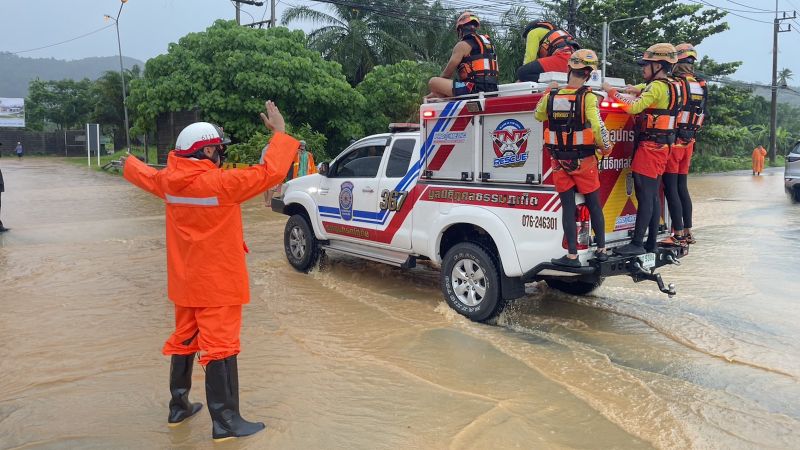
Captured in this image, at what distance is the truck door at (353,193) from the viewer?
7547 millimetres

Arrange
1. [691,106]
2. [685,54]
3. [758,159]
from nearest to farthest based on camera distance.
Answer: [691,106]
[685,54]
[758,159]

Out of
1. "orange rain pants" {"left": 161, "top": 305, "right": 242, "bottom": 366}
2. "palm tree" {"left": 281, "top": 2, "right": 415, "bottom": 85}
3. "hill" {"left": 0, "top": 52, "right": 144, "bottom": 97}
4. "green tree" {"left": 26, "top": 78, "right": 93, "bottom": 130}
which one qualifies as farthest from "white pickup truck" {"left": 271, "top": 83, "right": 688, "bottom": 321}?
"hill" {"left": 0, "top": 52, "right": 144, "bottom": 97}

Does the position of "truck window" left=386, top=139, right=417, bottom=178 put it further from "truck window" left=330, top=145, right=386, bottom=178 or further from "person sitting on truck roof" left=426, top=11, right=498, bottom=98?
"person sitting on truck roof" left=426, top=11, right=498, bottom=98

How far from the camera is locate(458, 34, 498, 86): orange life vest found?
23.9 ft

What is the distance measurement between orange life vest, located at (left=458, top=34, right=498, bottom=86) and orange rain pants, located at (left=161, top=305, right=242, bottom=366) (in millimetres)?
4331

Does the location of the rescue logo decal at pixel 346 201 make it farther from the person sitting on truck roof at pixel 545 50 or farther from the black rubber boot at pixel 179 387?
the black rubber boot at pixel 179 387

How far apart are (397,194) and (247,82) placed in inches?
567

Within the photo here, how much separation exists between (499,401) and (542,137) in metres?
2.43

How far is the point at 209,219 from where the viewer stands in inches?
150

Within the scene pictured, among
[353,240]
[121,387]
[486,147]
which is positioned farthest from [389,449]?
[353,240]

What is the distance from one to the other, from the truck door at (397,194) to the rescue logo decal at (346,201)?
0.50m

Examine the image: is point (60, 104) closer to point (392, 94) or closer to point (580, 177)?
point (392, 94)

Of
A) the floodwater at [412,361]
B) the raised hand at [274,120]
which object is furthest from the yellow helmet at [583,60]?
the raised hand at [274,120]

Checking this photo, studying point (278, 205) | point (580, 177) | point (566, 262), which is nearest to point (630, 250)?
point (566, 262)
